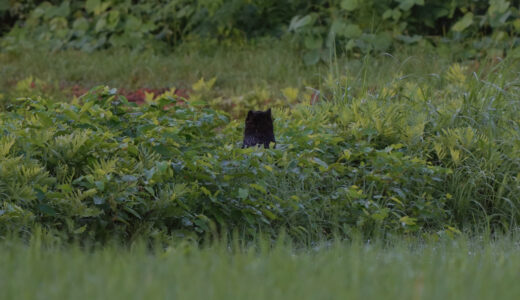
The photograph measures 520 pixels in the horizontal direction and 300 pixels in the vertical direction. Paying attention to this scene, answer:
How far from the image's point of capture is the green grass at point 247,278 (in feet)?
6.73

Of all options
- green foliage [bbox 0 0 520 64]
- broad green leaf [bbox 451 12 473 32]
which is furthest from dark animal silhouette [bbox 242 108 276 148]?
broad green leaf [bbox 451 12 473 32]

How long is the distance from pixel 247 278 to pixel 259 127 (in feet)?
7.89

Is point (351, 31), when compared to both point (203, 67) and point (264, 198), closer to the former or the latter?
point (203, 67)

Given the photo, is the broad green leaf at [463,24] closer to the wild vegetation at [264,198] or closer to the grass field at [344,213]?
the grass field at [344,213]

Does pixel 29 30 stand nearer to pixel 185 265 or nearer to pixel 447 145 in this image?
pixel 447 145

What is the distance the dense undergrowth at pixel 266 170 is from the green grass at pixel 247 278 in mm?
900

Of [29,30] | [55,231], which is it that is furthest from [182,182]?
[29,30]

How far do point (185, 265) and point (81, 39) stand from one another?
9657mm

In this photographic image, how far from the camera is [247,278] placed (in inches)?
88.4

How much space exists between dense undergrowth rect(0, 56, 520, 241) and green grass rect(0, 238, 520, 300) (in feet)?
2.95

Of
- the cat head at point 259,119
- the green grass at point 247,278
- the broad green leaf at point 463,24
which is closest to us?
the green grass at point 247,278

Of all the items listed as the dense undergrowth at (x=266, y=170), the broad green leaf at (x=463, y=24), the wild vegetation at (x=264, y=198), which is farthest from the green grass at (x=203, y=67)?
the dense undergrowth at (x=266, y=170)

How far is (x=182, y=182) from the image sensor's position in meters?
3.90

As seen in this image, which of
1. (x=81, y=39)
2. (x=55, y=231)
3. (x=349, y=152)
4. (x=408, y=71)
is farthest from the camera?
(x=81, y=39)
